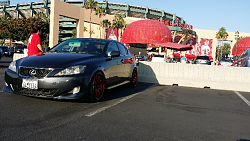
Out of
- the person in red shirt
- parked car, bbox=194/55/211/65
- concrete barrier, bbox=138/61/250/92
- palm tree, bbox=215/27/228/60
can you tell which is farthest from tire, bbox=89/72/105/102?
palm tree, bbox=215/27/228/60

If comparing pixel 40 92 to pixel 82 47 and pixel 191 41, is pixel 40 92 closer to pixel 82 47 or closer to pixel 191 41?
pixel 82 47

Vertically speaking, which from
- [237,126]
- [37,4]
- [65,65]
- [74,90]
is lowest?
[237,126]

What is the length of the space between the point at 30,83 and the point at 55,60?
658 millimetres

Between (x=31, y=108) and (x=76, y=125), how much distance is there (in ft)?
4.33

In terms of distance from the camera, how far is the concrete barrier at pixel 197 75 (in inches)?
369

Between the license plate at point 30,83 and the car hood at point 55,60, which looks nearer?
the license plate at point 30,83

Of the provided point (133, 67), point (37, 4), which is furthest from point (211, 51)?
point (133, 67)

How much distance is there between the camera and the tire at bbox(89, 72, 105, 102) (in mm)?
4889

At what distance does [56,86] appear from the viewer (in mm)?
4379

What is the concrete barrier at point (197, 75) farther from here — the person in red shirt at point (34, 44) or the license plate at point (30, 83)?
the license plate at point (30, 83)

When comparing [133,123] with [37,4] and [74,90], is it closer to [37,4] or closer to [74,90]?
[74,90]

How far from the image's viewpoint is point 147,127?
3.58m

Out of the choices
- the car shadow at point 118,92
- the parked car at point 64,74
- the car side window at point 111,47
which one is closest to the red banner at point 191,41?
the car shadow at point 118,92

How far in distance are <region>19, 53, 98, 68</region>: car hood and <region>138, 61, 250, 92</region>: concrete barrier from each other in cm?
523
